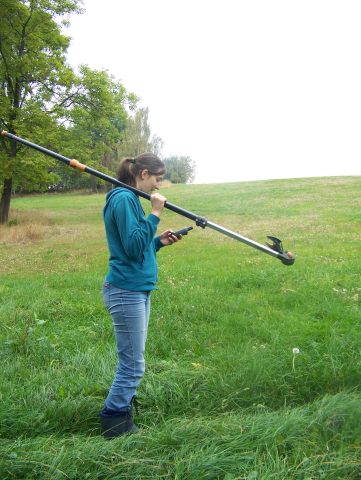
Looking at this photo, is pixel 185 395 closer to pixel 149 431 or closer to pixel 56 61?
pixel 149 431

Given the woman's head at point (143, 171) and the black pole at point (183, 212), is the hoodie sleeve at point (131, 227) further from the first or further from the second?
the black pole at point (183, 212)

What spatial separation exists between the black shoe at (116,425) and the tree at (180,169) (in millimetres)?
48610

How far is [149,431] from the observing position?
3.34m

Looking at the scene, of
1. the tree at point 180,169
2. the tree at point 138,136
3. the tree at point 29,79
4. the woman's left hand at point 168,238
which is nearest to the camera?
the woman's left hand at point 168,238

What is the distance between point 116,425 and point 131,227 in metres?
1.56

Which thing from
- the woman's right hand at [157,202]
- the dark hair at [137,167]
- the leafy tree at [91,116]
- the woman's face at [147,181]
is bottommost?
the woman's right hand at [157,202]

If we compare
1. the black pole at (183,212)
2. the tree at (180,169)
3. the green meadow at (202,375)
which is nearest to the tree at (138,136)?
the tree at (180,169)

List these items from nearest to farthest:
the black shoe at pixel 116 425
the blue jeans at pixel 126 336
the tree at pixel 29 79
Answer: the blue jeans at pixel 126 336
the black shoe at pixel 116 425
the tree at pixel 29 79

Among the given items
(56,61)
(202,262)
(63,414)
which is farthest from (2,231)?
(63,414)

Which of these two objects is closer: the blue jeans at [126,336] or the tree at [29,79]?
the blue jeans at [126,336]

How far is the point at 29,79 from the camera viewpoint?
19.6m

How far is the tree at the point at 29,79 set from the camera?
1802cm

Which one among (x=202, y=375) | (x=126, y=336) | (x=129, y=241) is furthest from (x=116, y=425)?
(x=129, y=241)

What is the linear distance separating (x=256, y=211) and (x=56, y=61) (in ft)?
36.5
